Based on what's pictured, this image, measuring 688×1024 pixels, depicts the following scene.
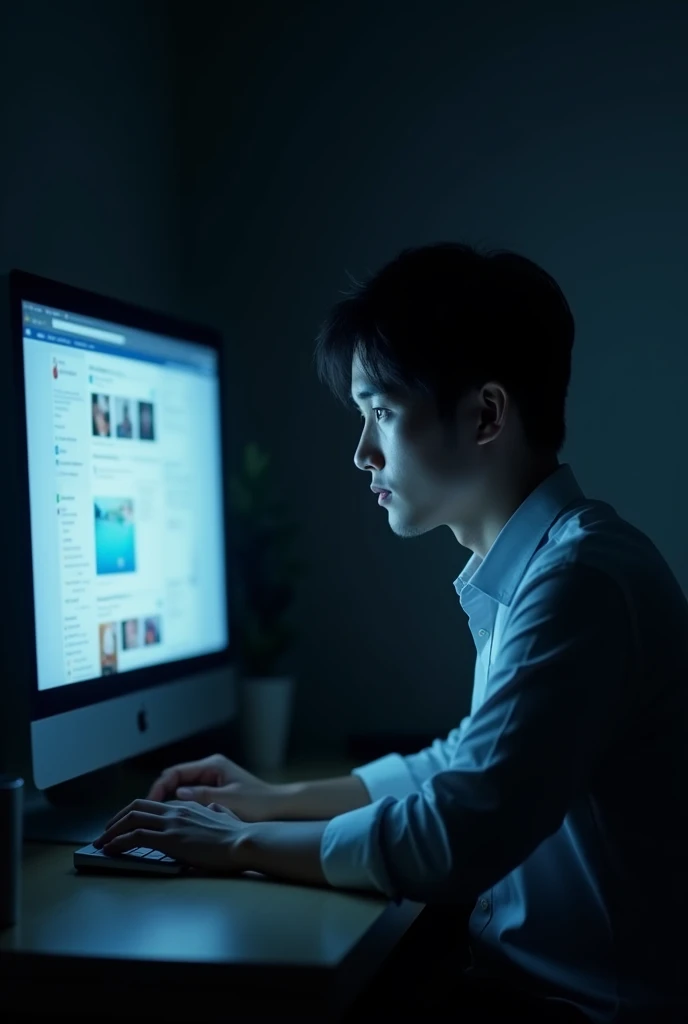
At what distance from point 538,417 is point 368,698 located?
0.83m

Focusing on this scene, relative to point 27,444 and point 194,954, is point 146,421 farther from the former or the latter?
point 194,954

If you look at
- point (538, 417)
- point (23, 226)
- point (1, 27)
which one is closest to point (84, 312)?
point (23, 226)

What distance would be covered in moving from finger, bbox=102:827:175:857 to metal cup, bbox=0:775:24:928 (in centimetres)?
16

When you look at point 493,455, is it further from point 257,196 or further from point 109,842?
point 257,196

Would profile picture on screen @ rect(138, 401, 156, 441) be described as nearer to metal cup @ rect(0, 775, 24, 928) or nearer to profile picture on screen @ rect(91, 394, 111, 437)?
profile picture on screen @ rect(91, 394, 111, 437)

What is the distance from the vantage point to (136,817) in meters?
1.11

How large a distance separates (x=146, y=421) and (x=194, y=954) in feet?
2.60

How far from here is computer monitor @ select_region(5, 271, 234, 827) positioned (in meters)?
1.21

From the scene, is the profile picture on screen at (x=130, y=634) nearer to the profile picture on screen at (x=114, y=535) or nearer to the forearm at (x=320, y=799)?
the profile picture on screen at (x=114, y=535)

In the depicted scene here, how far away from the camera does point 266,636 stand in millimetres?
1744

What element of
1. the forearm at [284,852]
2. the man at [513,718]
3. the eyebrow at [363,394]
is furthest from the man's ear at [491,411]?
the forearm at [284,852]

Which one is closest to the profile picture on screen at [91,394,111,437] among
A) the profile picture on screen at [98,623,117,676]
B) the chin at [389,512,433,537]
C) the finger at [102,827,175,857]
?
the profile picture on screen at [98,623,117,676]

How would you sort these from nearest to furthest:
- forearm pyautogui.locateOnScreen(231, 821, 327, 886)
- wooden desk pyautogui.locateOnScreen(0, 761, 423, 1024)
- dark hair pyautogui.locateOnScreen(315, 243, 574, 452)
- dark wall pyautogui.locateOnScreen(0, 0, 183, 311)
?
1. wooden desk pyautogui.locateOnScreen(0, 761, 423, 1024)
2. forearm pyautogui.locateOnScreen(231, 821, 327, 886)
3. dark hair pyautogui.locateOnScreen(315, 243, 574, 452)
4. dark wall pyautogui.locateOnScreen(0, 0, 183, 311)

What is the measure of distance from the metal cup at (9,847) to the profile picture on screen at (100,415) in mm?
520
